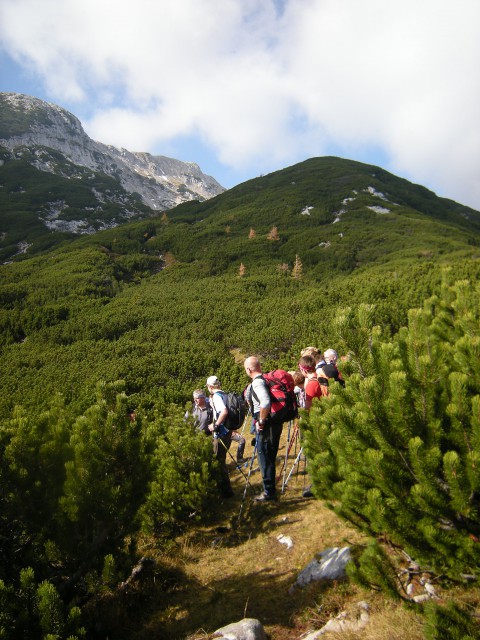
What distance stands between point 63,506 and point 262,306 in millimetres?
22041

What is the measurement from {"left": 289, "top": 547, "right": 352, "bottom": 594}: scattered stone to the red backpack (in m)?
1.74

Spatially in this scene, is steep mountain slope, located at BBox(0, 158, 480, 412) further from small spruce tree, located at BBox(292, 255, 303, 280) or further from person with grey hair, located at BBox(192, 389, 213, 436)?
person with grey hair, located at BBox(192, 389, 213, 436)

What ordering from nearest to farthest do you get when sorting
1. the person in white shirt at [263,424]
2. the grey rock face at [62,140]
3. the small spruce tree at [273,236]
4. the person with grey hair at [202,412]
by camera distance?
1. the person in white shirt at [263,424]
2. the person with grey hair at [202,412]
3. the small spruce tree at [273,236]
4. the grey rock face at [62,140]

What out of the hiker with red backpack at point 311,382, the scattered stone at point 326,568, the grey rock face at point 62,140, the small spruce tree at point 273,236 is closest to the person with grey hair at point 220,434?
the hiker with red backpack at point 311,382

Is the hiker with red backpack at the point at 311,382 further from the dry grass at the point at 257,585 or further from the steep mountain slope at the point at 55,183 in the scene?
the steep mountain slope at the point at 55,183

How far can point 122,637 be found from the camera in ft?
11.0

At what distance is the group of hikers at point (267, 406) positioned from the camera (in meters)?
5.20

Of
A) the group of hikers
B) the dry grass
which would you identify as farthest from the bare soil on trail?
the group of hikers

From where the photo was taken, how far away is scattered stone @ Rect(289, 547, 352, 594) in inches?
147

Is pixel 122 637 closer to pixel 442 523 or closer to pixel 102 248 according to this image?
pixel 442 523

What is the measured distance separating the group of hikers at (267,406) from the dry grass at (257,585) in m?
0.59

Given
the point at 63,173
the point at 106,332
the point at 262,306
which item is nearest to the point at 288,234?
the point at 262,306

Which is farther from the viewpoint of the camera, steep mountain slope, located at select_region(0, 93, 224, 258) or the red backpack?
steep mountain slope, located at select_region(0, 93, 224, 258)

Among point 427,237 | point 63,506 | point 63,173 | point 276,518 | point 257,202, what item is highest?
point 63,173
